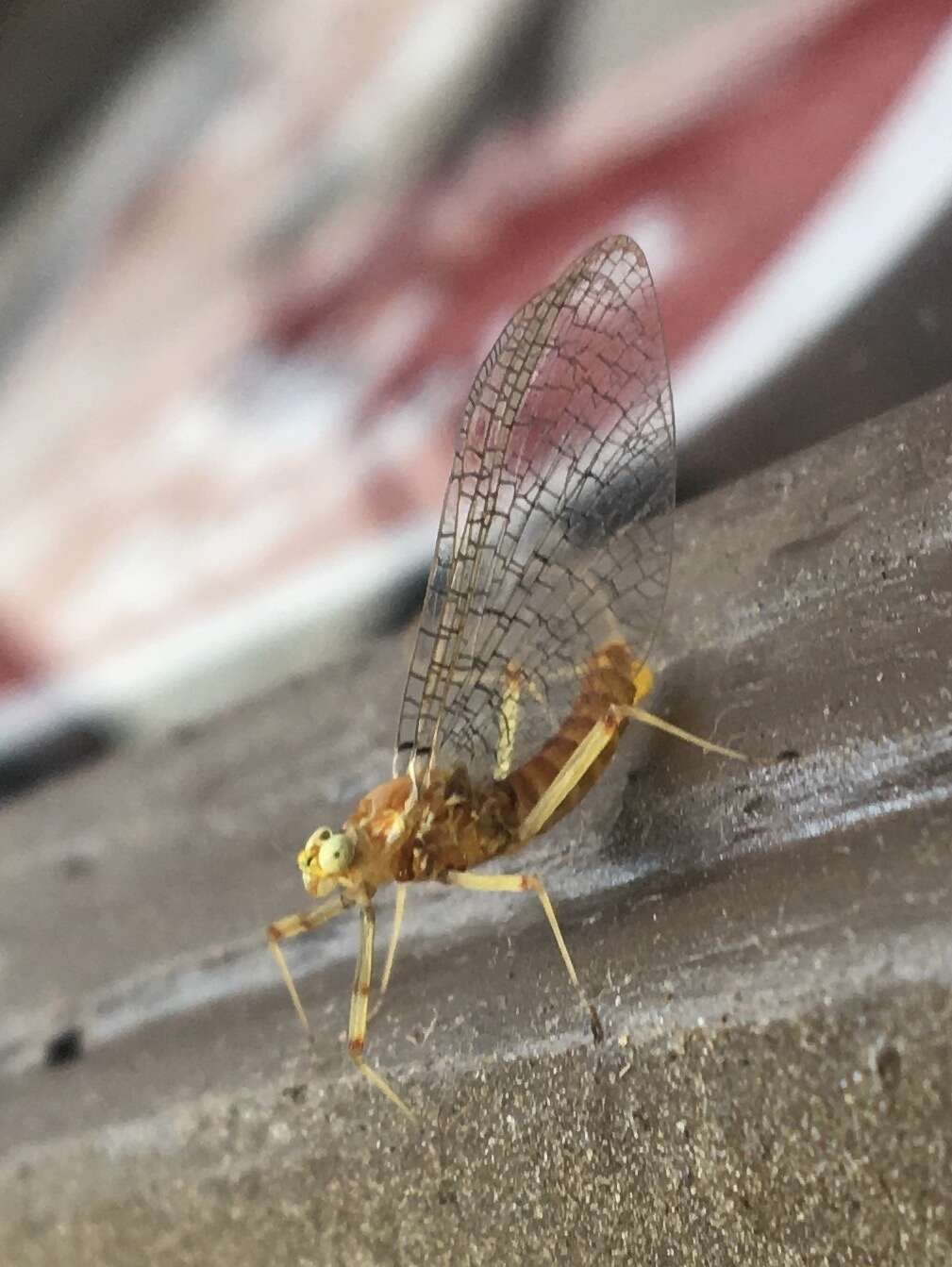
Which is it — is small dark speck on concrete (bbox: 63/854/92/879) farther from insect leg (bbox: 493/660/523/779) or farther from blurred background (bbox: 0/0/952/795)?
insect leg (bbox: 493/660/523/779)

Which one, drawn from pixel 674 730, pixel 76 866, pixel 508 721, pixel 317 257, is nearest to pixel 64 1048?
pixel 76 866

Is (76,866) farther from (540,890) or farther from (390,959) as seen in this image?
(540,890)

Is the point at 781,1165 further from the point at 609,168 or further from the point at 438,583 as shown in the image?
the point at 609,168

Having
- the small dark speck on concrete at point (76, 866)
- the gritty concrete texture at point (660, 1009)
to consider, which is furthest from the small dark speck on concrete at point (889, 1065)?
the small dark speck on concrete at point (76, 866)

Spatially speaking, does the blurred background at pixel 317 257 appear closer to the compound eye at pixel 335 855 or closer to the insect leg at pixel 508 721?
the insect leg at pixel 508 721

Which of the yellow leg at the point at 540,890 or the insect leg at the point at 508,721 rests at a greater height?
the insect leg at the point at 508,721

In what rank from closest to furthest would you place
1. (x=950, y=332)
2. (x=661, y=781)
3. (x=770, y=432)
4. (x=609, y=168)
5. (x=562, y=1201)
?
(x=562, y=1201)
(x=661, y=781)
(x=950, y=332)
(x=770, y=432)
(x=609, y=168)

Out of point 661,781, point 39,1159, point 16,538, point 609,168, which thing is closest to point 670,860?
point 661,781
